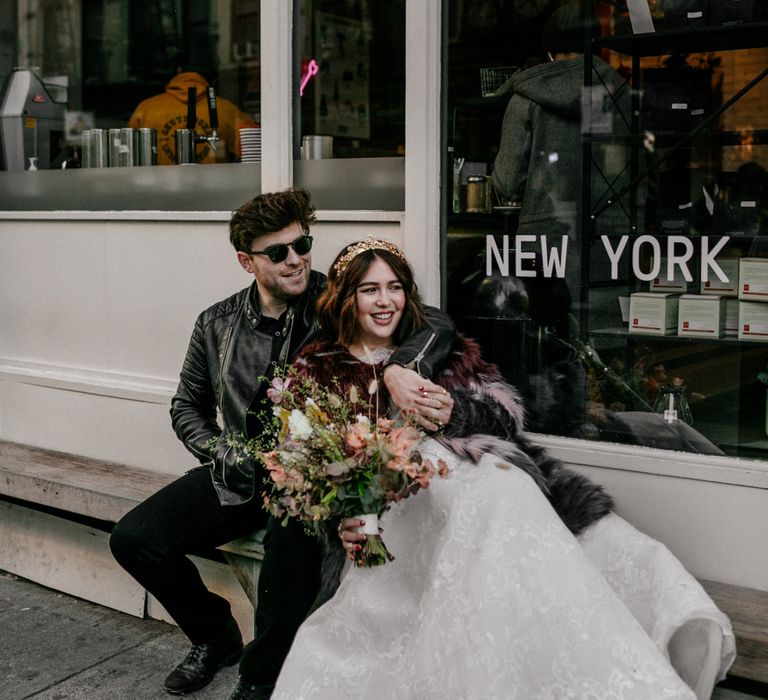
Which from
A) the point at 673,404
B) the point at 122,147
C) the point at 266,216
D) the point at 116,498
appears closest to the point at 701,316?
the point at 673,404

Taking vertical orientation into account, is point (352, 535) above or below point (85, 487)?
above

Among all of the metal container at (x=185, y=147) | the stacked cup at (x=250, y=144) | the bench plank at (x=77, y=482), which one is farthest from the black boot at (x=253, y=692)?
the metal container at (x=185, y=147)

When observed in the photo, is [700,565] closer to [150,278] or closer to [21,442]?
[150,278]

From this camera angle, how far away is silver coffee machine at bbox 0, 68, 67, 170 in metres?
6.05

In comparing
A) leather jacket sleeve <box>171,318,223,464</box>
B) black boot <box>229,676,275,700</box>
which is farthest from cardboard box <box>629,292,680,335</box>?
black boot <box>229,676,275,700</box>

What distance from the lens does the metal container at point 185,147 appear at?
5395 mm

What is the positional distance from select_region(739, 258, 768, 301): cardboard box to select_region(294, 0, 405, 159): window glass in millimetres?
1524

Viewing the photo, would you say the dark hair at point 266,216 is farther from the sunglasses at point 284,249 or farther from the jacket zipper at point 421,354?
the jacket zipper at point 421,354

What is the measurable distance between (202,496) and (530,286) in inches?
58.1

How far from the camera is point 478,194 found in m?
4.34

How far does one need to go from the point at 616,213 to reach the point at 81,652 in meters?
2.73

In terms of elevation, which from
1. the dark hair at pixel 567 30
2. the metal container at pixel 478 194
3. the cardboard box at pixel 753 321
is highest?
the dark hair at pixel 567 30

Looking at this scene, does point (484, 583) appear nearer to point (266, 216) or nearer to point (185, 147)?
point (266, 216)

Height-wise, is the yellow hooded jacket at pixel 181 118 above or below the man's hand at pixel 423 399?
Result: above
